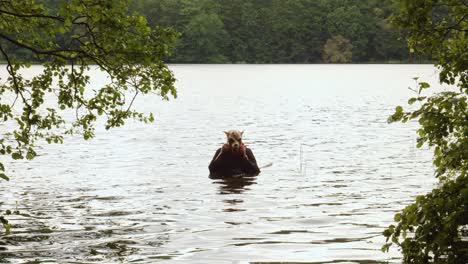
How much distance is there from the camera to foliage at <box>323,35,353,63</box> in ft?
648

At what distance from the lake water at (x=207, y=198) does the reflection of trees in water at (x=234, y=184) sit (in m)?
0.06

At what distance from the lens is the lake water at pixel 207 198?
1273 cm

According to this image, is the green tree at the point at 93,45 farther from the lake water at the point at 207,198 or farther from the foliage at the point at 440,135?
the foliage at the point at 440,135

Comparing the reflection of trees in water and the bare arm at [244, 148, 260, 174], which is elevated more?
the bare arm at [244, 148, 260, 174]

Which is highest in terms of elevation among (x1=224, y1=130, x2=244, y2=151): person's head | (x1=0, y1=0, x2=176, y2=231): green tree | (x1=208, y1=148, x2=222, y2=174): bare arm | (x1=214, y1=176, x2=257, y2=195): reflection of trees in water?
(x1=0, y1=0, x2=176, y2=231): green tree

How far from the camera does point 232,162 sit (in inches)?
882

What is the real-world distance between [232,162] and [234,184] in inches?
47.7

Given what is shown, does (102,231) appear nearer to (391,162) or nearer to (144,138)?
(391,162)

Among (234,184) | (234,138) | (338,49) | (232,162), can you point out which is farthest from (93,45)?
(338,49)

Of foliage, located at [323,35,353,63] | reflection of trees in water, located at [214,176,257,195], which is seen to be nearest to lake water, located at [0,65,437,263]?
reflection of trees in water, located at [214,176,257,195]

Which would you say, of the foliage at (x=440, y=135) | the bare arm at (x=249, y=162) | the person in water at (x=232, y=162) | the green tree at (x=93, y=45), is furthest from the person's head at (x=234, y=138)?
the foliage at (x=440, y=135)

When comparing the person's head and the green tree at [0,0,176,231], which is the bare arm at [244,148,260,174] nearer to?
the person's head

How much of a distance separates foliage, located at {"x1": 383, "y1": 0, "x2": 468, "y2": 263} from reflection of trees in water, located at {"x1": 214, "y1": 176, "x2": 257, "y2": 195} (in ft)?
35.3

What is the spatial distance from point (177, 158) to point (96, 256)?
17.0 meters
